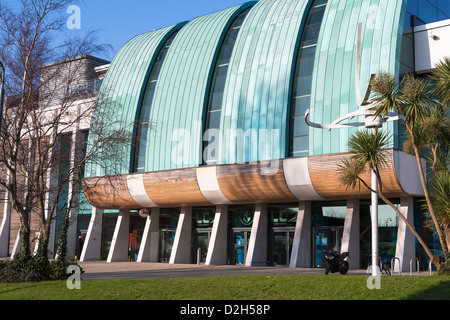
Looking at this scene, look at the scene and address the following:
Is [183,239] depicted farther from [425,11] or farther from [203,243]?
[425,11]

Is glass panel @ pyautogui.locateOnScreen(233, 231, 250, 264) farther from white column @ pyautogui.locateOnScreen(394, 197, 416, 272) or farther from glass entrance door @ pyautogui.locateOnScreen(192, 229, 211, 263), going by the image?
white column @ pyautogui.locateOnScreen(394, 197, 416, 272)

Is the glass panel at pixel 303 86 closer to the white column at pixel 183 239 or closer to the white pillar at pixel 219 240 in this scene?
the white pillar at pixel 219 240

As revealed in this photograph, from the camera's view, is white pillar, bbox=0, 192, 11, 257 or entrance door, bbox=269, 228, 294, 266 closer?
entrance door, bbox=269, 228, 294, 266

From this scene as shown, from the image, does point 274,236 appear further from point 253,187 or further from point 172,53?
point 172,53

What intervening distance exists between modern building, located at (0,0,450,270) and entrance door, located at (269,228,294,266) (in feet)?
0.19

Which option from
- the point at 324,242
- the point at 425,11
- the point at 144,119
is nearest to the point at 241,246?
the point at 324,242

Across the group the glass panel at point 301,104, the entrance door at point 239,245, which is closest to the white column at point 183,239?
the entrance door at point 239,245

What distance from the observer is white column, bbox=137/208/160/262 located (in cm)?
3534

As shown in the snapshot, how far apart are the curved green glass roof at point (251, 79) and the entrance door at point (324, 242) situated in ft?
16.8

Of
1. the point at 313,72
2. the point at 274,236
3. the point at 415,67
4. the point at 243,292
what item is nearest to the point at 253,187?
the point at 274,236

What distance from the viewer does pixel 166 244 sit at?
120 feet

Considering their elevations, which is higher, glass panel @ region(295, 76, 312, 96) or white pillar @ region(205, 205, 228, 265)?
glass panel @ region(295, 76, 312, 96)

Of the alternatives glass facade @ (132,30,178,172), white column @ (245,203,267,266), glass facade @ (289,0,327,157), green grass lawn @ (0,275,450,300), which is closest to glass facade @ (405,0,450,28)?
glass facade @ (289,0,327,157)

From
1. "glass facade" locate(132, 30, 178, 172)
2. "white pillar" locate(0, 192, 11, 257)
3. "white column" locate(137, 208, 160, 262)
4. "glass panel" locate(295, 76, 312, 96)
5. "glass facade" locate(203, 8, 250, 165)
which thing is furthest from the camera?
"white pillar" locate(0, 192, 11, 257)
